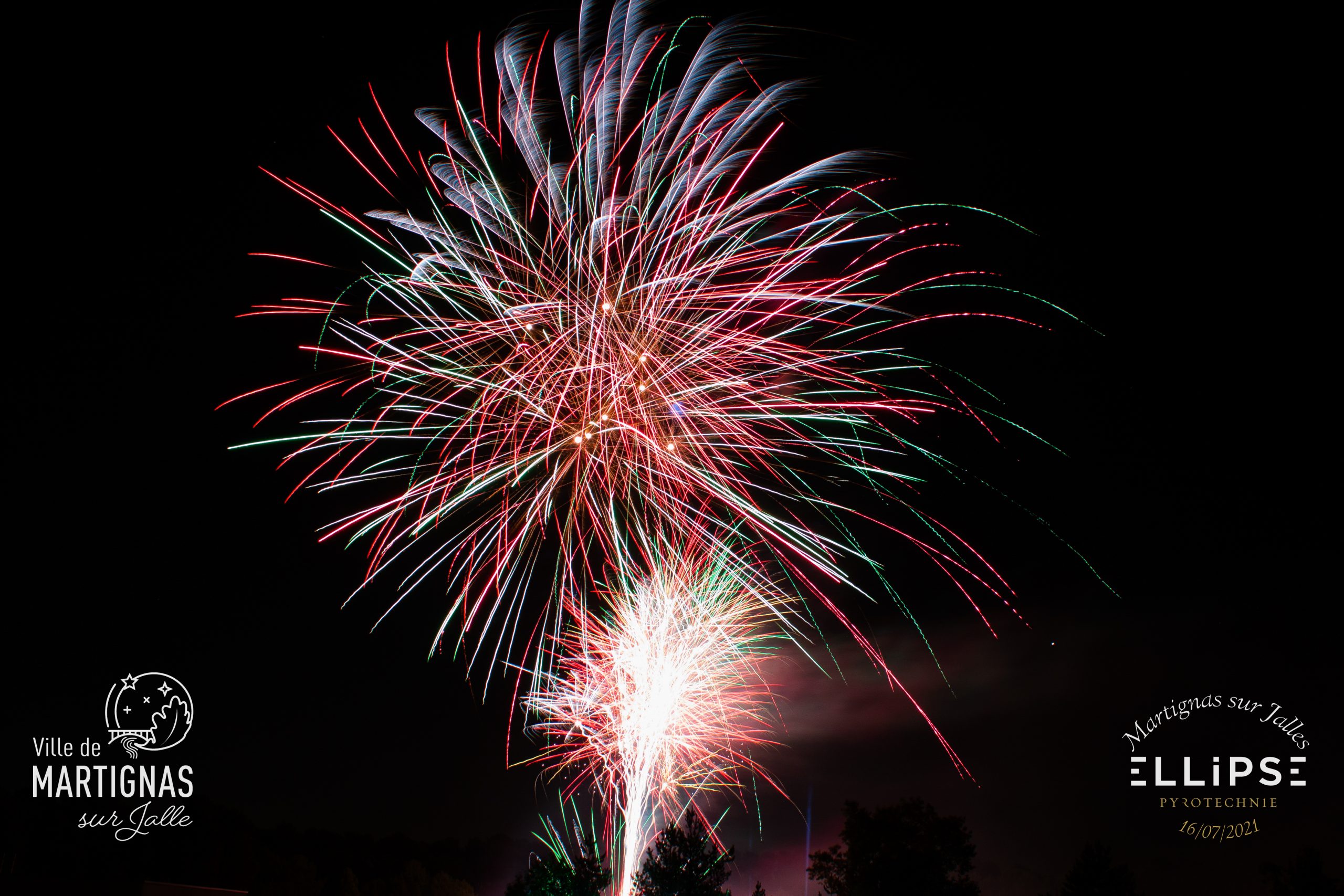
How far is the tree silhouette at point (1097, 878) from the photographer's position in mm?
31672

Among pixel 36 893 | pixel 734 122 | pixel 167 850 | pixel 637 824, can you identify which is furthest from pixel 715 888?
pixel 734 122

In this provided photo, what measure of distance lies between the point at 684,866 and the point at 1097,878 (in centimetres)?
1359

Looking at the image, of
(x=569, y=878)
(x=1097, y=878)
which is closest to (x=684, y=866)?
(x=569, y=878)

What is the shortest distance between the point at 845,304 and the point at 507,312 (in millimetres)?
4684

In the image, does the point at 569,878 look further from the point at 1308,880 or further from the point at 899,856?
the point at 1308,880

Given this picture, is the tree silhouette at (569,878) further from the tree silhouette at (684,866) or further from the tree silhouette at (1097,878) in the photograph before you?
the tree silhouette at (1097,878)

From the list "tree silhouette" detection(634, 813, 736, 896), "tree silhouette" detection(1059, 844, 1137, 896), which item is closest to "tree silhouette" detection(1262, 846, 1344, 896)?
"tree silhouette" detection(1059, 844, 1137, 896)

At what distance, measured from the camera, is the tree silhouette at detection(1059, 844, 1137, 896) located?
104ft

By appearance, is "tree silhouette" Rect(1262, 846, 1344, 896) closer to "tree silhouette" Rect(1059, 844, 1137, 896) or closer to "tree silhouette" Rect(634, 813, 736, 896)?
"tree silhouette" Rect(1059, 844, 1137, 896)

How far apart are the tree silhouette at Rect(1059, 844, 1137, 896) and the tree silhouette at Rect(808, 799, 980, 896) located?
3394mm

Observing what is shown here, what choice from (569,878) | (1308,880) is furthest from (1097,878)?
(569,878)

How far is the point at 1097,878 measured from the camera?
32.0 metres

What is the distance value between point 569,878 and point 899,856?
467 inches

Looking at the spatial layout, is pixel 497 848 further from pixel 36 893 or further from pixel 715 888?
pixel 36 893
